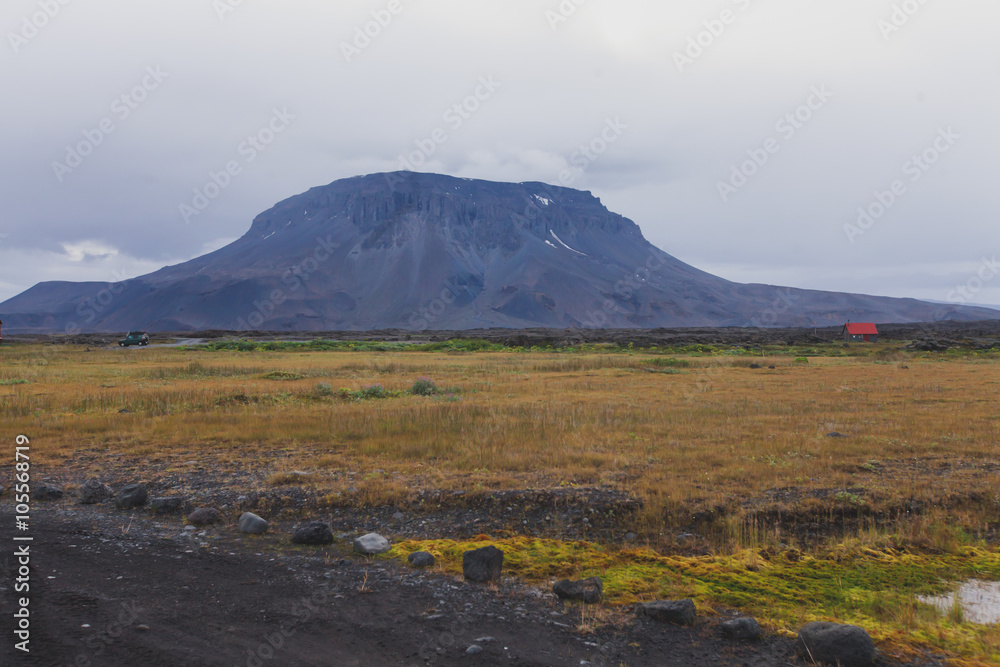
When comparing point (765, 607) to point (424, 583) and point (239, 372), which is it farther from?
point (239, 372)

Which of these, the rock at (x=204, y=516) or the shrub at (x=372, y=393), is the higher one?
the shrub at (x=372, y=393)

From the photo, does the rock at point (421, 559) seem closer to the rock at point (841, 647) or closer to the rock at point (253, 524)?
the rock at point (253, 524)

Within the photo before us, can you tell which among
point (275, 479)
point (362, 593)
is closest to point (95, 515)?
point (275, 479)

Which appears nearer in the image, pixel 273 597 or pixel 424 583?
pixel 273 597

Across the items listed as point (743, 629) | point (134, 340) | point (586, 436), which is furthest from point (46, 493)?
point (134, 340)

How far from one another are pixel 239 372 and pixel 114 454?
77.0 ft

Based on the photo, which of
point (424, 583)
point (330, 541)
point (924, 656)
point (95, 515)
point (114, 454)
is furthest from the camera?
point (114, 454)

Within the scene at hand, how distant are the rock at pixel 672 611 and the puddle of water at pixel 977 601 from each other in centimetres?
286

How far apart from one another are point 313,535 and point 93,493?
468cm

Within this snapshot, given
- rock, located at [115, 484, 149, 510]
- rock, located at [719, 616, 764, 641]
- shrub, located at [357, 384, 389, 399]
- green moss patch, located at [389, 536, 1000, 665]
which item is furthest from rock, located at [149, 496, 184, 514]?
shrub, located at [357, 384, 389, 399]

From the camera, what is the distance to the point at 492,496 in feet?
31.2

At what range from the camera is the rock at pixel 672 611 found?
225 inches

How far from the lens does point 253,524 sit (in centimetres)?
836

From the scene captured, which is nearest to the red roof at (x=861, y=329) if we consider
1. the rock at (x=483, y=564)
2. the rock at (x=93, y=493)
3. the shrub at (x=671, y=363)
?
the shrub at (x=671, y=363)
